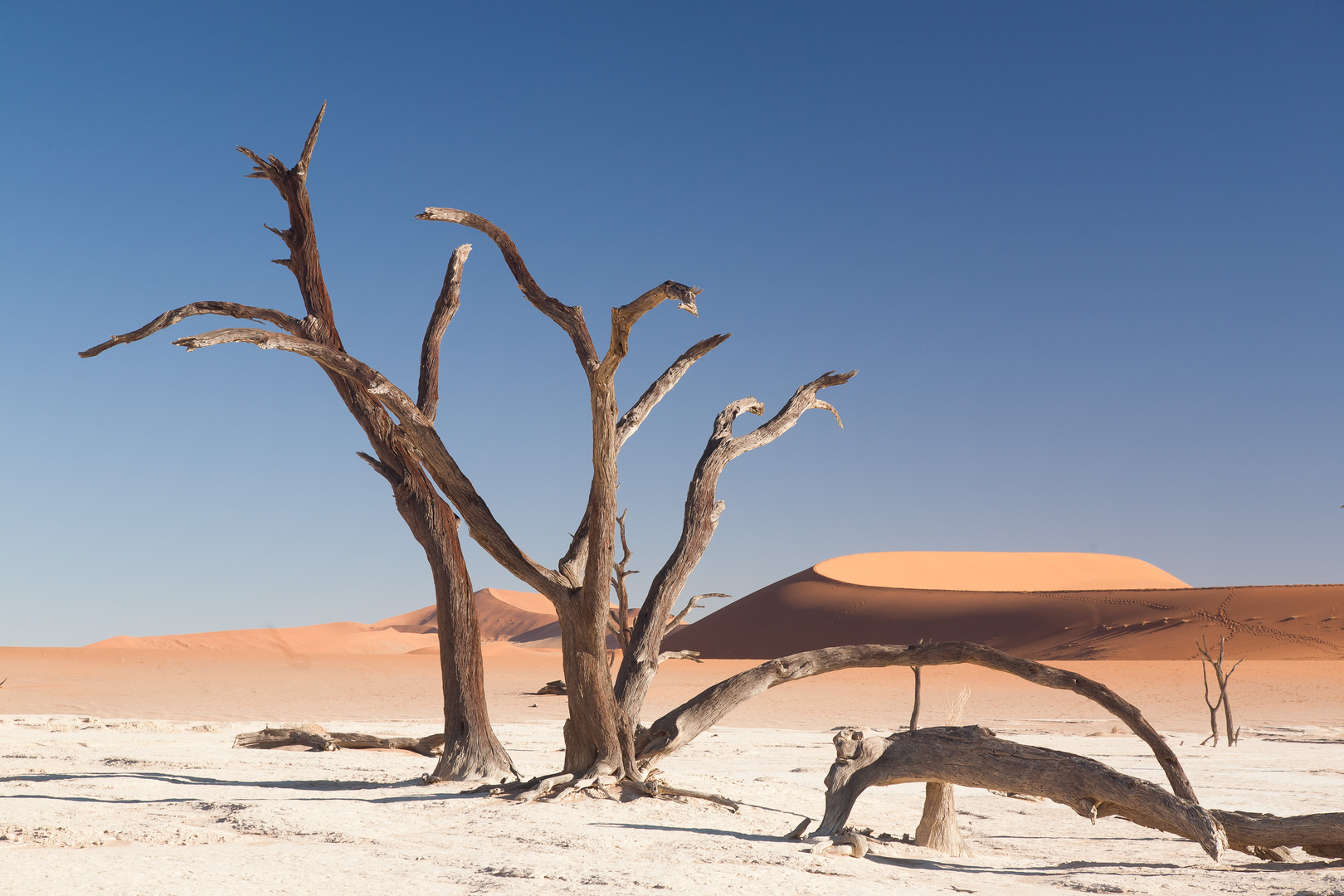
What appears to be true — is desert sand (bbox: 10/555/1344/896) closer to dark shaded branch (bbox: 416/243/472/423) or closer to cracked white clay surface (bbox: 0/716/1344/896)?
cracked white clay surface (bbox: 0/716/1344/896)

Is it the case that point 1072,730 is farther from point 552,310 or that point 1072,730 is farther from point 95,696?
point 95,696

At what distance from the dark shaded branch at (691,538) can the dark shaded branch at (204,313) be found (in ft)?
10.9

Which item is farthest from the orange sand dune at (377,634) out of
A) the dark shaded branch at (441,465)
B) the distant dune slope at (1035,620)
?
the dark shaded branch at (441,465)

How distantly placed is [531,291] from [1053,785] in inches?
171

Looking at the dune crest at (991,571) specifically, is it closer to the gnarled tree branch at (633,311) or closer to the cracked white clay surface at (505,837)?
the cracked white clay surface at (505,837)

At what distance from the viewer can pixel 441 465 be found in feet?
22.8

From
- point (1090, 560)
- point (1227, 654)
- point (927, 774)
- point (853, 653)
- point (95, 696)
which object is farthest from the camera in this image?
point (1090, 560)

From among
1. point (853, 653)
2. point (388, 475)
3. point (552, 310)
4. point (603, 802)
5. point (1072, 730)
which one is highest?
point (552, 310)

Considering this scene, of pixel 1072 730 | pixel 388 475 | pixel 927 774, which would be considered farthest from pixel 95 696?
pixel 927 774

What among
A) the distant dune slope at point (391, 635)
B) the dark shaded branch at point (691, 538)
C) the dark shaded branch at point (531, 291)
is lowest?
the distant dune slope at point (391, 635)

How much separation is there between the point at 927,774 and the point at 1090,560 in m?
88.5

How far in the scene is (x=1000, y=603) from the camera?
4866 cm

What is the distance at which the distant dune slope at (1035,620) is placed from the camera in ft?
123

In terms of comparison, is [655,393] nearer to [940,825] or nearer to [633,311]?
[633,311]
